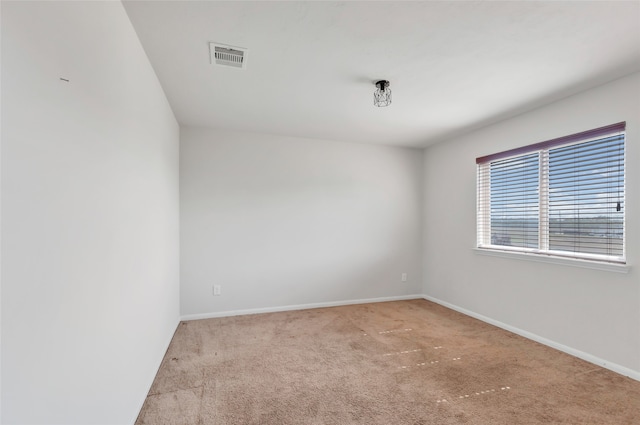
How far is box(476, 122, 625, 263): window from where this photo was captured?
2520 millimetres

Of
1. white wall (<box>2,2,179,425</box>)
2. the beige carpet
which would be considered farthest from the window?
white wall (<box>2,2,179,425</box>)

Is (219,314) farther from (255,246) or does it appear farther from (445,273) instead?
(445,273)

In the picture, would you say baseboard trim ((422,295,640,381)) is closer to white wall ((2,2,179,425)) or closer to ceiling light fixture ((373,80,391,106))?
ceiling light fixture ((373,80,391,106))

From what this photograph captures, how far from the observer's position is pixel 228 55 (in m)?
2.09

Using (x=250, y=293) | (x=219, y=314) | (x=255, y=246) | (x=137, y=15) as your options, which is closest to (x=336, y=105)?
(x=137, y=15)

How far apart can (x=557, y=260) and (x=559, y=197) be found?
2.04 ft

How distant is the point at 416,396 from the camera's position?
2.11 meters

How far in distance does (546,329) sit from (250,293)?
10.9 feet

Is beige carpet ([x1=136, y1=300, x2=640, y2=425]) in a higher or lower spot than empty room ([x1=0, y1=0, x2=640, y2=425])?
lower

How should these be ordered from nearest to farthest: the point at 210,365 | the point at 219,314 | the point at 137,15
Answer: the point at 137,15 < the point at 210,365 < the point at 219,314

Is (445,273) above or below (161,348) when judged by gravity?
above

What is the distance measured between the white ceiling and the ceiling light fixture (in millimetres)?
54

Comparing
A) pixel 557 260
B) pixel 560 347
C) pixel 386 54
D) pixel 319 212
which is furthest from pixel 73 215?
pixel 560 347

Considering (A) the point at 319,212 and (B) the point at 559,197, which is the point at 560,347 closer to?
(B) the point at 559,197
